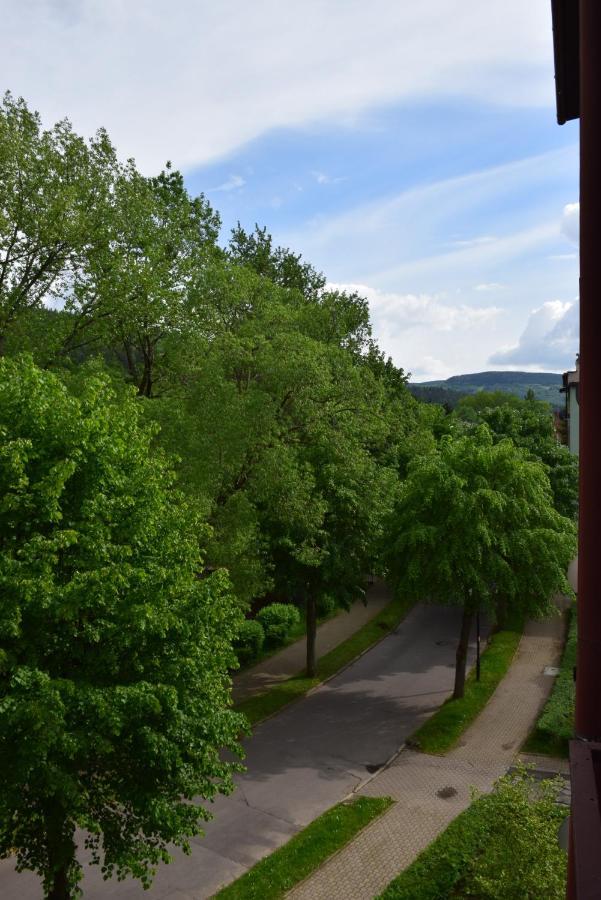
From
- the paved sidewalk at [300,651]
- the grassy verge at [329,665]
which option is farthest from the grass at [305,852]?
the paved sidewalk at [300,651]

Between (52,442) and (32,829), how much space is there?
5.47 meters

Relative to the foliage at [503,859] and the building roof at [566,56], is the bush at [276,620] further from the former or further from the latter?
the building roof at [566,56]

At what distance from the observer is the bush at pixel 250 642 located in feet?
85.6

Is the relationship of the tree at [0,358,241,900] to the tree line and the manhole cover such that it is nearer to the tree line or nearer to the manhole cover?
the tree line

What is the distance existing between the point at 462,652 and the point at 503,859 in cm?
1161

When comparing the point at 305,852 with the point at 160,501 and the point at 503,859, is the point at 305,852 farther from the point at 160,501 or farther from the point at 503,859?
the point at 160,501

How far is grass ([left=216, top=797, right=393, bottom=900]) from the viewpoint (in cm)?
1330

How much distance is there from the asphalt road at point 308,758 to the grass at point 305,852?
0.39 m

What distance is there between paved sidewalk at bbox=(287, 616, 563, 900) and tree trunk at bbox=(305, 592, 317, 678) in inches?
243

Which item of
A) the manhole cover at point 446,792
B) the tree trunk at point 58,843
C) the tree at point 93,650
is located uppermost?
the tree at point 93,650

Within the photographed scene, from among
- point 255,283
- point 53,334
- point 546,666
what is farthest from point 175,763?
point 546,666

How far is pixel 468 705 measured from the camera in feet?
73.9

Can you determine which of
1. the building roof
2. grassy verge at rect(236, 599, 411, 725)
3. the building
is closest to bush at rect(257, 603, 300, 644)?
grassy verge at rect(236, 599, 411, 725)

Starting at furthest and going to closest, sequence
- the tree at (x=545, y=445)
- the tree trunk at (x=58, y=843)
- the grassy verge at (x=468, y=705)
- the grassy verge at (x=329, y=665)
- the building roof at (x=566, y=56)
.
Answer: the tree at (x=545, y=445) → the grassy verge at (x=329, y=665) → the grassy verge at (x=468, y=705) → the tree trunk at (x=58, y=843) → the building roof at (x=566, y=56)
